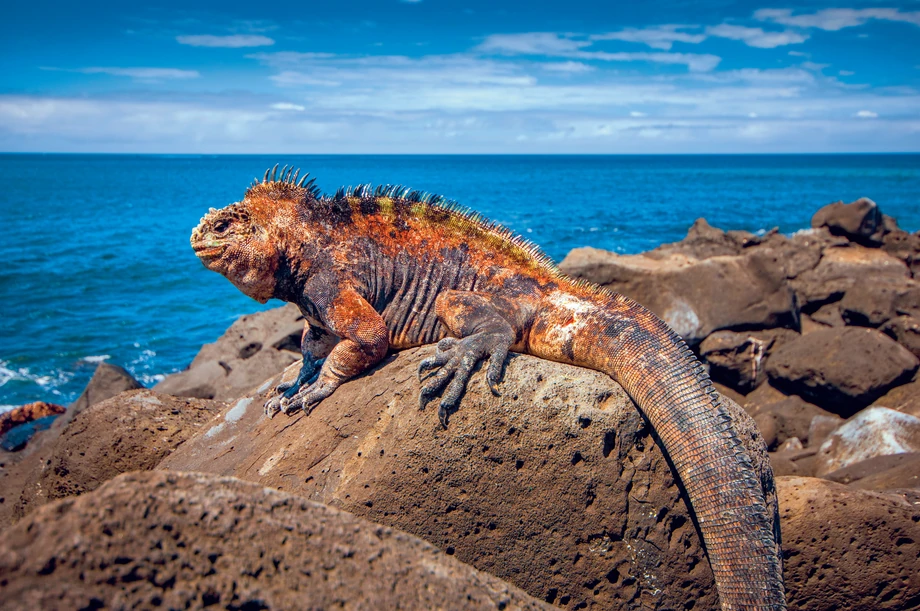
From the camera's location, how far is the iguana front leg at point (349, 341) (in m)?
3.92

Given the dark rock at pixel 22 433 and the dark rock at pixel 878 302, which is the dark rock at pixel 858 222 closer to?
the dark rock at pixel 878 302

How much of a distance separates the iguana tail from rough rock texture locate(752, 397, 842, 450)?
4144mm

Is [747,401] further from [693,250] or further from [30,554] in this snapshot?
[30,554]

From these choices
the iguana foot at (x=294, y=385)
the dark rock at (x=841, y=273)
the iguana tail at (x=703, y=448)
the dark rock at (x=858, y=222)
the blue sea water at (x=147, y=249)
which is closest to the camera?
the iguana tail at (x=703, y=448)

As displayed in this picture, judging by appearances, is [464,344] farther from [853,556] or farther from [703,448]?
[853,556]

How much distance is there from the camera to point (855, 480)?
17.5 ft

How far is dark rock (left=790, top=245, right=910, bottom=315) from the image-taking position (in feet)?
34.9

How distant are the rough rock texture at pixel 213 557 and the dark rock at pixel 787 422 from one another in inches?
228

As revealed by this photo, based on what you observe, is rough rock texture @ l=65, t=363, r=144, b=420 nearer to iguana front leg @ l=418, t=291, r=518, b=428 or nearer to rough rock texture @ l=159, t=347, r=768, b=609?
rough rock texture @ l=159, t=347, r=768, b=609

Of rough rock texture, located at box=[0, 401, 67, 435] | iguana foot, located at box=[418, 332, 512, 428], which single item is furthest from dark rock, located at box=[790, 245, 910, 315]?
rough rock texture, located at box=[0, 401, 67, 435]

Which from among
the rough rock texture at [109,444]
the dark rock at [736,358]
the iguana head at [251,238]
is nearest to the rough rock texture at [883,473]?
the dark rock at [736,358]

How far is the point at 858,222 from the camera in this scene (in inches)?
515

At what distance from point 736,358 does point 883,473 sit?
12.2 ft

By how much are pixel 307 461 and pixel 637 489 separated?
1.72 m
